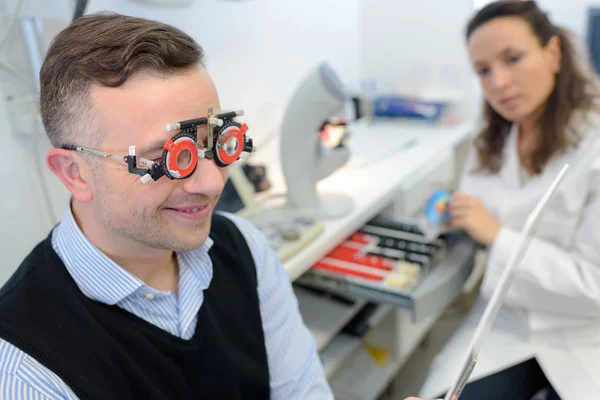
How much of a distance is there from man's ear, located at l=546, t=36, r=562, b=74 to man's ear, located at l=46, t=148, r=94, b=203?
3.93ft

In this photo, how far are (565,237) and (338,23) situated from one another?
5.32ft

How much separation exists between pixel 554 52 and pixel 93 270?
1259mm

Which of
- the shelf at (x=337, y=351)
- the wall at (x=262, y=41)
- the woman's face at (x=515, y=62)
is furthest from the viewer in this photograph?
the wall at (x=262, y=41)

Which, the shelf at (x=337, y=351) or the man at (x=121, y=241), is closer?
the man at (x=121, y=241)

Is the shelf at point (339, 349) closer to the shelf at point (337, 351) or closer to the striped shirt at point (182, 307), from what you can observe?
the shelf at point (337, 351)

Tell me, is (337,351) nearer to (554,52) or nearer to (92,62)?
(554,52)

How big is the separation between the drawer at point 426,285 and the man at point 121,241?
52cm

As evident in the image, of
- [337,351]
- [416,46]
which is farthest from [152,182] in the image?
[416,46]

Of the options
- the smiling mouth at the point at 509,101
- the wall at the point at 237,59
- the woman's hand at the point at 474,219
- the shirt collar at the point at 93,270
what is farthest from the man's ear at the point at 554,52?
the shirt collar at the point at 93,270

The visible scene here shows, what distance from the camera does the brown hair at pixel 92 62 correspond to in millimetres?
684

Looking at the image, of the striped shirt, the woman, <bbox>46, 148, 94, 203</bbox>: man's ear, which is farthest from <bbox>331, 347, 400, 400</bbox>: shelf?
<bbox>46, 148, 94, 203</bbox>: man's ear

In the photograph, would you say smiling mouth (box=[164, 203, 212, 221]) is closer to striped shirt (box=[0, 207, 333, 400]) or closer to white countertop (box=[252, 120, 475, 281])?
striped shirt (box=[0, 207, 333, 400])

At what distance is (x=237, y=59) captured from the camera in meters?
1.91

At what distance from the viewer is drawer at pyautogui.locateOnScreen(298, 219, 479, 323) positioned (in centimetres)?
128
